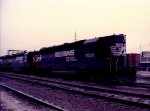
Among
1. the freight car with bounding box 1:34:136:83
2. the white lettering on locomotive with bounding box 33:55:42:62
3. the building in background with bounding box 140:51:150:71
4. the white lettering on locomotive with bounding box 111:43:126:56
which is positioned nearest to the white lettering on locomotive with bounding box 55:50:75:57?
the freight car with bounding box 1:34:136:83

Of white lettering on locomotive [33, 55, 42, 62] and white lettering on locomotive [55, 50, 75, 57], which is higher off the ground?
white lettering on locomotive [55, 50, 75, 57]

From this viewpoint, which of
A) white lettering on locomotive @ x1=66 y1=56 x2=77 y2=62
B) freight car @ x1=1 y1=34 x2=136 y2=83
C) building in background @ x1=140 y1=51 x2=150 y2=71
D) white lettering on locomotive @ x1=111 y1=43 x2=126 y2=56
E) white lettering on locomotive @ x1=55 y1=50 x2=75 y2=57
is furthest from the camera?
building in background @ x1=140 y1=51 x2=150 y2=71

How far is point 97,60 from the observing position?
20266 millimetres

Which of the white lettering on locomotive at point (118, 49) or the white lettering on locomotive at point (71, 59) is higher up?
the white lettering on locomotive at point (118, 49)

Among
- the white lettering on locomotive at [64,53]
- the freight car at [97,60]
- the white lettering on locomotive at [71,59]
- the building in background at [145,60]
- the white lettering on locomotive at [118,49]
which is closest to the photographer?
the freight car at [97,60]

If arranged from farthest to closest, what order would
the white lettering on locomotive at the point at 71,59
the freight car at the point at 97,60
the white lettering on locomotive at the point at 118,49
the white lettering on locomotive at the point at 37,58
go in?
the white lettering on locomotive at the point at 37,58 → the white lettering on locomotive at the point at 71,59 → the white lettering on locomotive at the point at 118,49 → the freight car at the point at 97,60

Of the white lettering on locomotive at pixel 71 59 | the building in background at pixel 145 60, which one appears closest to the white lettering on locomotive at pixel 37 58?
the white lettering on locomotive at pixel 71 59

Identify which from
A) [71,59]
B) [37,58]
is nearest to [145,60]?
[37,58]

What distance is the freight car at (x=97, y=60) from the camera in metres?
18.7

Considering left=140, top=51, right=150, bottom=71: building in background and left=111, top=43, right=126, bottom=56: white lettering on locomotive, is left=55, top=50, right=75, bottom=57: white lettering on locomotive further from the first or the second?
left=140, top=51, right=150, bottom=71: building in background

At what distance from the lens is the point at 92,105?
385 inches

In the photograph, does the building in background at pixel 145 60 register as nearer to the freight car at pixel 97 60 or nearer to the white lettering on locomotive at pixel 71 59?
the freight car at pixel 97 60

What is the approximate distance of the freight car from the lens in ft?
61.3

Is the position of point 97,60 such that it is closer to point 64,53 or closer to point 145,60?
point 64,53
